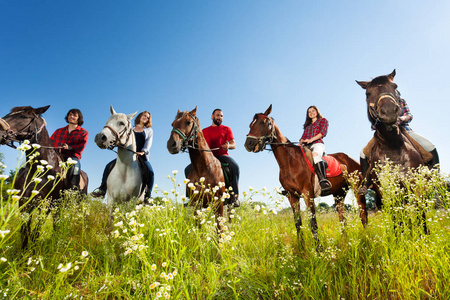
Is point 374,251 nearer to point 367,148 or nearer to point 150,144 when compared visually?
point 367,148

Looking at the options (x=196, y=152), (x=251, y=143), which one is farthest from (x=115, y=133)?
(x=251, y=143)

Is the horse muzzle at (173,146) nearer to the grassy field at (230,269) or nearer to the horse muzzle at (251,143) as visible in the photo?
the horse muzzle at (251,143)

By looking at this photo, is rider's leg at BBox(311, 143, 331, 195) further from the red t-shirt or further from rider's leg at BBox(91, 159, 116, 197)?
rider's leg at BBox(91, 159, 116, 197)

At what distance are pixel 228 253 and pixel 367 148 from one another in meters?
4.37

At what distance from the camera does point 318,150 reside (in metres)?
6.72

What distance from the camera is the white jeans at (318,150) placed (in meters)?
6.49

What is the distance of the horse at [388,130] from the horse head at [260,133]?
2062 mm

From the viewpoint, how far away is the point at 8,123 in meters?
5.73

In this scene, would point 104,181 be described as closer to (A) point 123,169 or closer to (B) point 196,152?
(A) point 123,169

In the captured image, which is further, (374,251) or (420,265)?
(374,251)

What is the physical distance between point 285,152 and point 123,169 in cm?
400

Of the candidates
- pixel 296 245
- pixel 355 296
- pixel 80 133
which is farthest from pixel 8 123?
pixel 355 296

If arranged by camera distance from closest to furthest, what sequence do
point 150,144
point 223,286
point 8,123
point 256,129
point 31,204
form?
1. point 223,286
2. point 31,204
3. point 8,123
4. point 256,129
5. point 150,144

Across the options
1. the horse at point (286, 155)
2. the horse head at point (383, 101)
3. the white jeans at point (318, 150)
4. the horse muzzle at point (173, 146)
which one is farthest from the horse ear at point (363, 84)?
the horse muzzle at point (173, 146)
